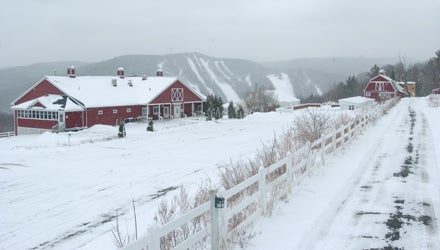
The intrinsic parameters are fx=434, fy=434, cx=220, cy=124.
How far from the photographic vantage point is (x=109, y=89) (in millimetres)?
55344

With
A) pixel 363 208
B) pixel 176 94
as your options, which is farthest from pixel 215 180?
pixel 176 94

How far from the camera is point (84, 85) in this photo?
5322 centimetres

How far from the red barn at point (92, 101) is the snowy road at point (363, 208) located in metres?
37.5

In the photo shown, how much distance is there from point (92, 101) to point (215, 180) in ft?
120

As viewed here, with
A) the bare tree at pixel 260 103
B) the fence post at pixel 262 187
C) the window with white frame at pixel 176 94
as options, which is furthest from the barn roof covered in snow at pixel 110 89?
A: the fence post at pixel 262 187

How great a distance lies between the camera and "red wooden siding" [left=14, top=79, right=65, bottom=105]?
51.0 m

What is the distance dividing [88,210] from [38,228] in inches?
74.2

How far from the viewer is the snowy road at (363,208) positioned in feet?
25.8

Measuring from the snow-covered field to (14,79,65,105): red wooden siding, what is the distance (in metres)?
25.4

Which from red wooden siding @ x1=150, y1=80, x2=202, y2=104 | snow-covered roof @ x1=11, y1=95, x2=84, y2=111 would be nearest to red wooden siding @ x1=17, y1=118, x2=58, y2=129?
snow-covered roof @ x1=11, y1=95, x2=84, y2=111

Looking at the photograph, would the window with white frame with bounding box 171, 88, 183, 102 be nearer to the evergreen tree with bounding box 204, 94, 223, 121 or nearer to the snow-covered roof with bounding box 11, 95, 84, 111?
the evergreen tree with bounding box 204, 94, 223, 121

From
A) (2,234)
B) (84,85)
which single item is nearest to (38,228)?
(2,234)

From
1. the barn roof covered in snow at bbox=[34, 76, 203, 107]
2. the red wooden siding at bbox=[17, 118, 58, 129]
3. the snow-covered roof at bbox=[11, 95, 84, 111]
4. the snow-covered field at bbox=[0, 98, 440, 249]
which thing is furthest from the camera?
the barn roof covered in snow at bbox=[34, 76, 203, 107]

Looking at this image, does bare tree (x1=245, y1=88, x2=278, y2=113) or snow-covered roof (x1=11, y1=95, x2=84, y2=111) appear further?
bare tree (x1=245, y1=88, x2=278, y2=113)
